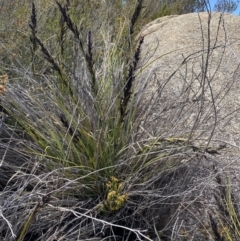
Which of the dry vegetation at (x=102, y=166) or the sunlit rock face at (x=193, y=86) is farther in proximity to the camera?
the sunlit rock face at (x=193, y=86)

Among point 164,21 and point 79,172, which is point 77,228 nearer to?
point 79,172

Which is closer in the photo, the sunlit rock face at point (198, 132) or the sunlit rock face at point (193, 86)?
the sunlit rock face at point (198, 132)

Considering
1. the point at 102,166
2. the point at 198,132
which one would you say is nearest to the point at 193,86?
the point at 198,132

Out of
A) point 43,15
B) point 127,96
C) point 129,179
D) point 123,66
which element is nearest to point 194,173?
point 129,179

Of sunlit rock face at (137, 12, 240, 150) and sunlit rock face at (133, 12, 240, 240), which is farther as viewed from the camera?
sunlit rock face at (137, 12, 240, 150)

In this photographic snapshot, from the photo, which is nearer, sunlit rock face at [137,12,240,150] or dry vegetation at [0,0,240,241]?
dry vegetation at [0,0,240,241]

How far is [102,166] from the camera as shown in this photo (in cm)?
388

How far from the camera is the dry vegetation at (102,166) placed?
3.60 meters

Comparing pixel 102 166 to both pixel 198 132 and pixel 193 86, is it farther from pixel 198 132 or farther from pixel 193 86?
pixel 193 86

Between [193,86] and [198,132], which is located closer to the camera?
[198,132]

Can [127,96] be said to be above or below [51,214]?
above

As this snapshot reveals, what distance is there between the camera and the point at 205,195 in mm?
3836

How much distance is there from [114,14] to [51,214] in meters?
4.07

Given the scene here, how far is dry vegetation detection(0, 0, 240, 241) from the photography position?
360cm
